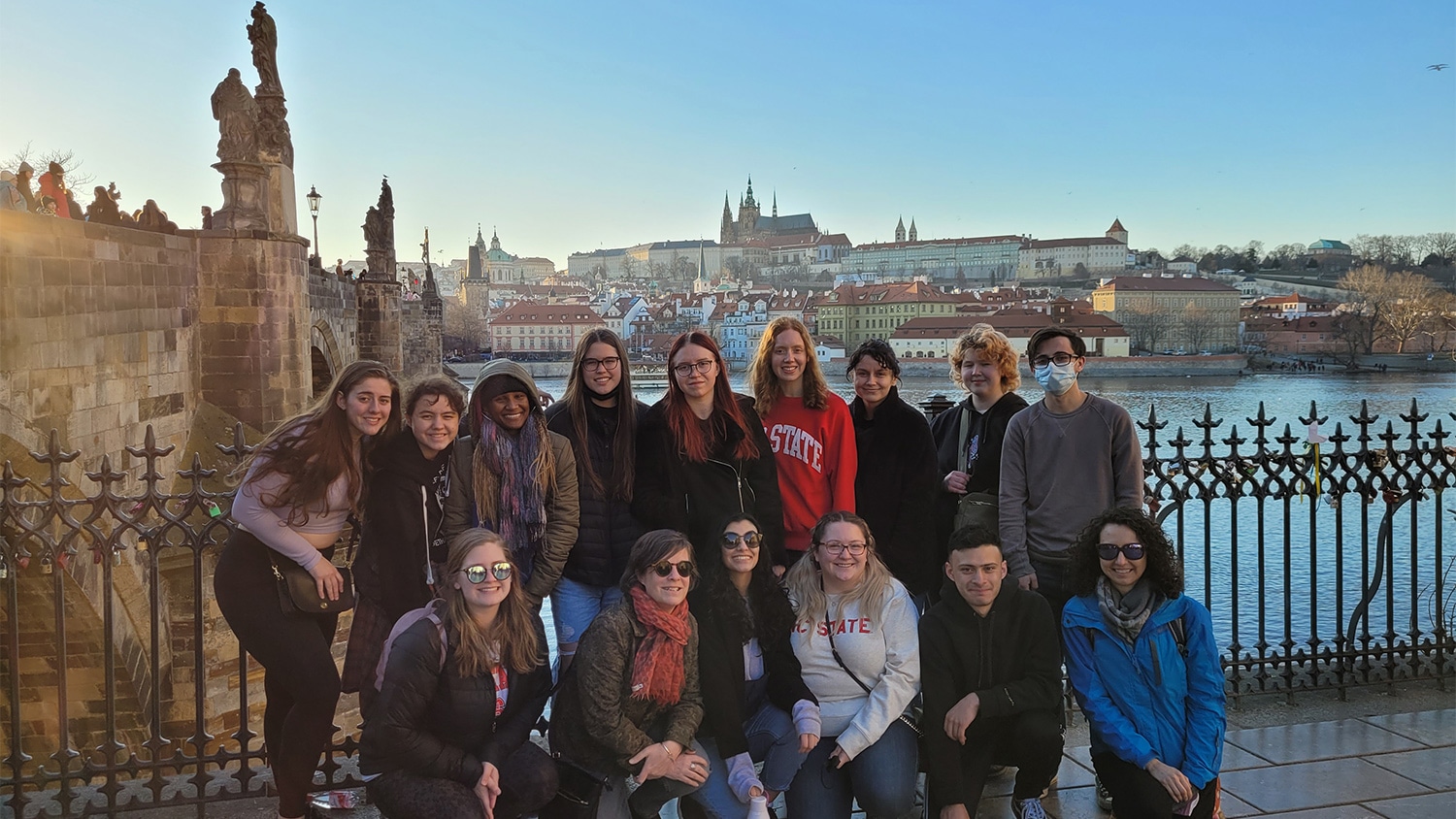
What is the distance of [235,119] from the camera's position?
7.89 m

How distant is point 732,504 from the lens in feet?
9.23

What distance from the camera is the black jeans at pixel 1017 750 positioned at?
2.63 meters

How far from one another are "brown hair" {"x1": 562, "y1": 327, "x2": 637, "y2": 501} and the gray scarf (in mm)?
1252

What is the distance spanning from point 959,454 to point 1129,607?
2.64 feet

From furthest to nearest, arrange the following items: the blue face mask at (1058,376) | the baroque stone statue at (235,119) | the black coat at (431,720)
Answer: the baroque stone statue at (235,119) < the blue face mask at (1058,376) < the black coat at (431,720)

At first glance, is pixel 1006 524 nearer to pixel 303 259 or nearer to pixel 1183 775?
pixel 1183 775

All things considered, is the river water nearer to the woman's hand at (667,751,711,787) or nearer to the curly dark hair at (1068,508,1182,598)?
the curly dark hair at (1068,508,1182,598)

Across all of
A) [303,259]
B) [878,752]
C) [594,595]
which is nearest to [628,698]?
[594,595]

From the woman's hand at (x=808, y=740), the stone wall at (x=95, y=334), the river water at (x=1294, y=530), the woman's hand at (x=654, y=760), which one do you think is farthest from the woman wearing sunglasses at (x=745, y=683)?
the stone wall at (x=95, y=334)

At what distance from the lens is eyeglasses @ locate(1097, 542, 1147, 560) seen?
8.45ft

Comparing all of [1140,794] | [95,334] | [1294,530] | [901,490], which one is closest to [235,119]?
[95,334]

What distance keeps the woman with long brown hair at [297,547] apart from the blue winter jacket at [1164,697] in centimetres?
189

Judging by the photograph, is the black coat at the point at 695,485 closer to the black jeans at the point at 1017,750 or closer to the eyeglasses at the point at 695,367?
the eyeglasses at the point at 695,367

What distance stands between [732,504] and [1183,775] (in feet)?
4.18
